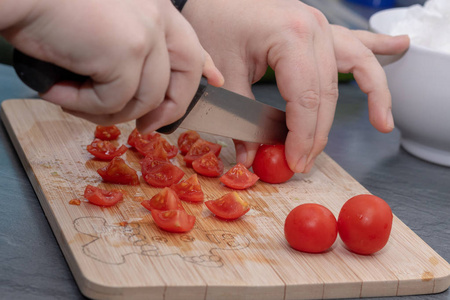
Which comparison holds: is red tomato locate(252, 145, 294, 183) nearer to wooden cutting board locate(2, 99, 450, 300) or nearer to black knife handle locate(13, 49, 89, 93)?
wooden cutting board locate(2, 99, 450, 300)

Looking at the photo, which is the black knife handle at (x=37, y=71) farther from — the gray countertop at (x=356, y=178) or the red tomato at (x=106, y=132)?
the red tomato at (x=106, y=132)

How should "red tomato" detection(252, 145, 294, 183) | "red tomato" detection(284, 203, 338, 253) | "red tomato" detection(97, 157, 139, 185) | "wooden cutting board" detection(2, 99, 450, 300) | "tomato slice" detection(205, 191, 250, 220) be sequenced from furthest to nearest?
"red tomato" detection(252, 145, 294, 183) → "red tomato" detection(97, 157, 139, 185) → "tomato slice" detection(205, 191, 250, 220) → "red tomato" detection(284, 203, 338, 253) → "wooden cutting board" detection(2, 99, 450, 300)

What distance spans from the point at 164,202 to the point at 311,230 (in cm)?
33

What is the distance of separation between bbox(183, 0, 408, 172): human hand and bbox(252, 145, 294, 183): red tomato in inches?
0.8

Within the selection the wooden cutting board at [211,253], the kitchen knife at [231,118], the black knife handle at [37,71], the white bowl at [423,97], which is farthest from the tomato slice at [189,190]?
the white bowl at [423,97]

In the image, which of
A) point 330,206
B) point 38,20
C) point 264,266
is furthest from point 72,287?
point 330,206

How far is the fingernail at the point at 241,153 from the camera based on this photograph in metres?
1.62

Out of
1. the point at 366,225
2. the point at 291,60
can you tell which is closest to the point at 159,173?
the point at 291,60

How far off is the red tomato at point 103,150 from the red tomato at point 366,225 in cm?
67

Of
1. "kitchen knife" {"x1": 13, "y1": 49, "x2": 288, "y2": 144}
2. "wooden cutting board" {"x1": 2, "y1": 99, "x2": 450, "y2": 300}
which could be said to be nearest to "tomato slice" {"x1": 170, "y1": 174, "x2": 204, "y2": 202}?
"wooden cutting board" {"x1": 2, "y1": 99, "x2": 450, "y2": 300}

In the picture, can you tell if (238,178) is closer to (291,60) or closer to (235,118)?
(235,118)

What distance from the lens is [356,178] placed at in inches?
69.3

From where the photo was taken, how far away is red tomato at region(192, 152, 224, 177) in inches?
61.6

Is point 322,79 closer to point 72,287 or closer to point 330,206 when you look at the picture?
point 330,206
